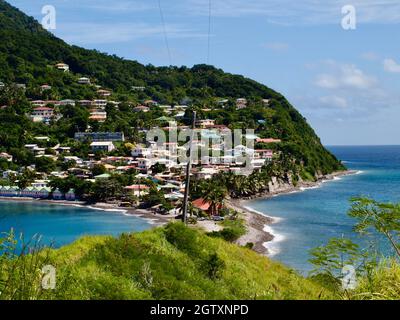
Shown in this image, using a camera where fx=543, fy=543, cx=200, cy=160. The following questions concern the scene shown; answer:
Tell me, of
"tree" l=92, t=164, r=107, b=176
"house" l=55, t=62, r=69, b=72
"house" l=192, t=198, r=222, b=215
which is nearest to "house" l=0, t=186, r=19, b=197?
"tree" l=92, t=164, r=107, b=176

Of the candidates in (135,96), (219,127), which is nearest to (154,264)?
(219,127)

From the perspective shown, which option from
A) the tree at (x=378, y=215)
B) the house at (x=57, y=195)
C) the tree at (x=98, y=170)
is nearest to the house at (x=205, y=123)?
the tree at (x=98, y=170)

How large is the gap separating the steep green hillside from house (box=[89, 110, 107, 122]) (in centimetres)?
7737

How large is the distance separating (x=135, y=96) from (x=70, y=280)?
110 metres

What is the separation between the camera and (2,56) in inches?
4493

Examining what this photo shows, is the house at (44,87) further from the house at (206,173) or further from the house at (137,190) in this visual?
the house at (137,190)

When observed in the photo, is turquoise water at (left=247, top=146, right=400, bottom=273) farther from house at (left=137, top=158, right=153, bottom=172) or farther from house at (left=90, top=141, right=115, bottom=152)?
house at (left=90, top=141, right=115, bottom=152)

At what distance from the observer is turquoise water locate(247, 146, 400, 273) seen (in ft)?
109

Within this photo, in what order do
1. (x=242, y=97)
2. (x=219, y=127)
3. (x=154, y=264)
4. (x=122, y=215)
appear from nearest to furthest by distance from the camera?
(x=154, y=264)
(x=122, y=215)
(x=219, y=127)
(x=242, y=97)

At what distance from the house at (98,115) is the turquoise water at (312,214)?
35479mm

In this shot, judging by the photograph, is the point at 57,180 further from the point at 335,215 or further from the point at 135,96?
the point at 135,96

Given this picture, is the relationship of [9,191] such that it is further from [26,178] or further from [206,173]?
[206,173]

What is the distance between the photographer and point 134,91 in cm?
11931
